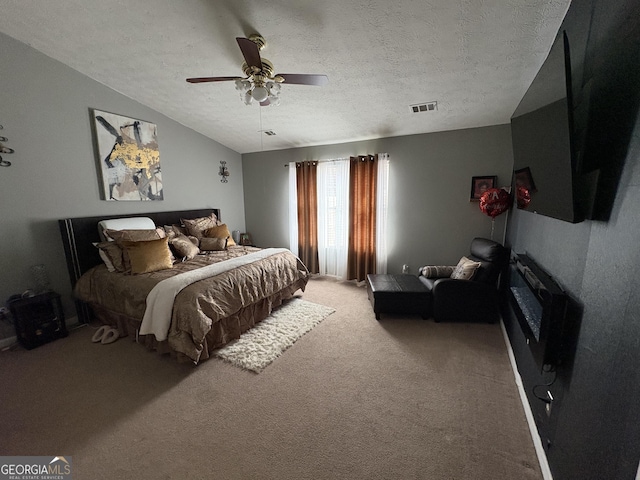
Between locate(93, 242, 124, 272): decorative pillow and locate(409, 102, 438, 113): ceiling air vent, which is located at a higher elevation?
locate(409, 102, 438, 113): ceiling air vent

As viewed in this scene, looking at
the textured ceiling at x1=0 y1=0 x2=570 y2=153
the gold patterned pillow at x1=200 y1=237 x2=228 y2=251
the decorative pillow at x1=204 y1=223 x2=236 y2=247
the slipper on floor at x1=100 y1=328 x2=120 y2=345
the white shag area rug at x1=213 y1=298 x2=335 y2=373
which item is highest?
Answer: the textured ceiling at x1=0 y1=0 x2=570 y2=153

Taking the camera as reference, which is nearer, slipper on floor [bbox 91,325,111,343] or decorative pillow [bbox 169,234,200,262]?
slipper on floor [bbox 91,325,111,343]

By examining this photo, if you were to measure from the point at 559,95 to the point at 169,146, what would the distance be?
4331 millimetres

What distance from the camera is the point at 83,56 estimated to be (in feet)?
8.30

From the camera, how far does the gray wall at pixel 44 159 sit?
2438 mm

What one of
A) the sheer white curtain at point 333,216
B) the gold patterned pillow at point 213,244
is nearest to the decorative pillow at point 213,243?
the gold patterned pillow at point 213,244

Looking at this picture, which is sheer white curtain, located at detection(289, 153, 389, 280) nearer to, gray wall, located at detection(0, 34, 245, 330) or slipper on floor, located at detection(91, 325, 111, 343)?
gray wall, located at detection(0, 34, 245, 330)

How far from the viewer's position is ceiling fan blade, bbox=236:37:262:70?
163cm

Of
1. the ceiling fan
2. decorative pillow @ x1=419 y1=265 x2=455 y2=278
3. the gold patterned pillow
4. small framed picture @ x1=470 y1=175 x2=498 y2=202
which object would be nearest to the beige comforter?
the gold patterned pillow

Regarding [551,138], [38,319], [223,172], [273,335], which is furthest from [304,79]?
[38,319]

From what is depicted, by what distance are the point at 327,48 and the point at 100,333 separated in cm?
357

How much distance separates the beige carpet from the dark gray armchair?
341mm

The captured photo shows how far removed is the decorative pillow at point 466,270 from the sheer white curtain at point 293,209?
108 inches

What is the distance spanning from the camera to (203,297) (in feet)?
7.17
